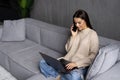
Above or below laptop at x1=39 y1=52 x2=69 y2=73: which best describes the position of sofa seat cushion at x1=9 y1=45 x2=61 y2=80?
below

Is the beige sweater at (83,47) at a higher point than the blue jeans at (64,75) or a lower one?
higher

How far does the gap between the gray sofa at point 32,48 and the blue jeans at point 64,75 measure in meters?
0.05

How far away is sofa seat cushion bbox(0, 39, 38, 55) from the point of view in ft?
9.05

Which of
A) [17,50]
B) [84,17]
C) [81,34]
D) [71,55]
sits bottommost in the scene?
[17,50]

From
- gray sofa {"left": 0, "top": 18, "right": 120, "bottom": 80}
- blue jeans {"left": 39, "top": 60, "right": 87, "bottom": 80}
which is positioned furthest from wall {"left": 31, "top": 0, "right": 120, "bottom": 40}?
blue jeans {"left": 39, "top": 60, "right": 87, "bottom": 80}

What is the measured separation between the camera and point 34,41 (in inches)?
121

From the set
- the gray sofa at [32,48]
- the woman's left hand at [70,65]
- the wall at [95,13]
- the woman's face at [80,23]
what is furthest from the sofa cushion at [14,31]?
the woman's left hand at [70,65]

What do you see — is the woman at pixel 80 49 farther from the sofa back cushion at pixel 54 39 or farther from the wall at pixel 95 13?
the wall at pixel 95 13

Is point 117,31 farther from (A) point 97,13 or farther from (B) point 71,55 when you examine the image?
(B) point 71,55

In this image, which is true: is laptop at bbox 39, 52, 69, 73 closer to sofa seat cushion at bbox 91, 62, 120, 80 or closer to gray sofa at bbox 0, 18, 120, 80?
gray sofa at bbox 0, 18, 120, 80

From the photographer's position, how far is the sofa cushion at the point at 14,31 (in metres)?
3.08

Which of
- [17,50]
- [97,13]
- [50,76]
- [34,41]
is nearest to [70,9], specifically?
[97,13]

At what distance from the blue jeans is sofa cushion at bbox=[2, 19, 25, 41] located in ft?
3.78

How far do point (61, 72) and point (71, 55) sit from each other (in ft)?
0.80
